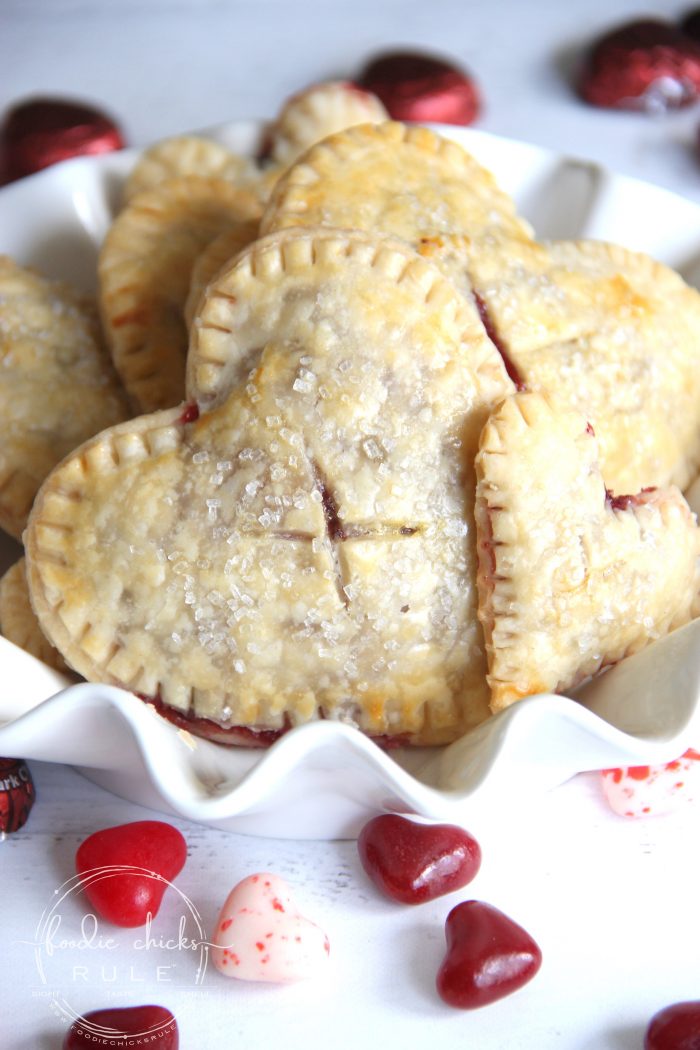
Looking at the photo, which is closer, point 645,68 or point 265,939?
point 265,939

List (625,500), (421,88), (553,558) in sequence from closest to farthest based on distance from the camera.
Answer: (553,558), (625,500), (421,88)

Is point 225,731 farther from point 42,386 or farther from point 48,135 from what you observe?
point 48,135

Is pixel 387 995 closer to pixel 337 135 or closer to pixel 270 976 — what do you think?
pixel 270 976

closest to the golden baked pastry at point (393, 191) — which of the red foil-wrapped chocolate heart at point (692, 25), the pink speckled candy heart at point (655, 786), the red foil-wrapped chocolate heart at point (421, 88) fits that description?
the pink speckled candy heart at point (655, 786)

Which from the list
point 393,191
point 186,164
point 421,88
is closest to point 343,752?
point 393,191

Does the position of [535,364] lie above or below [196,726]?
above

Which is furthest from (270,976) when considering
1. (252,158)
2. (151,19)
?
(151,19)

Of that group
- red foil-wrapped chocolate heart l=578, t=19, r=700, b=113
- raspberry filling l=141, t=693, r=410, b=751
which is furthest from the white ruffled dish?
red foil-wrapped chocolate heart l=578, t=19, r=700, b=113
